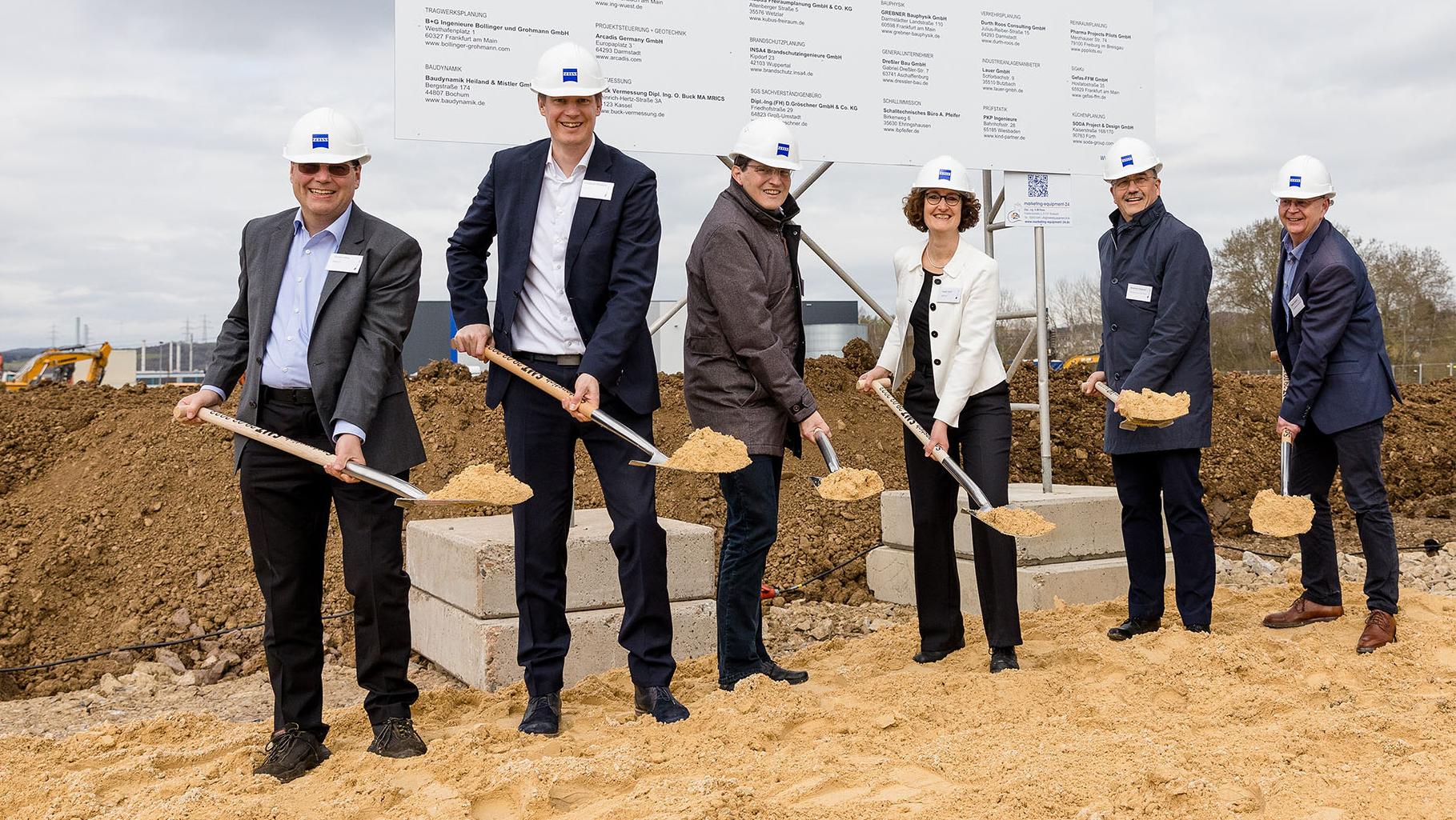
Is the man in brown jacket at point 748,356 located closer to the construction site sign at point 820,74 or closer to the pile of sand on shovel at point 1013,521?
the pile of sand on shovel at point 1013,521

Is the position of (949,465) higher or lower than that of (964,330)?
lower

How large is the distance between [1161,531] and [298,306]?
11.6 feet

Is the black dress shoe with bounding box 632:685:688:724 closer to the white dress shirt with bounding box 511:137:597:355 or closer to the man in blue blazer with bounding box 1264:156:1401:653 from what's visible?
the white dress shirt with bounding box 511:137:597:355

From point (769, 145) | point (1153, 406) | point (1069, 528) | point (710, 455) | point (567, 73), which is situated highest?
point (567, 73)

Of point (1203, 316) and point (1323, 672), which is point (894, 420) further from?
point (1323, 672)

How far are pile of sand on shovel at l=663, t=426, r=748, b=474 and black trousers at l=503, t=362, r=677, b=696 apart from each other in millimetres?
149

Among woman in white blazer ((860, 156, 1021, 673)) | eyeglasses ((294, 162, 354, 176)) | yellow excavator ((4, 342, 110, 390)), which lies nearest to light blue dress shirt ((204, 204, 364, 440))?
eyeglasses ((294, 162, 354, 176))

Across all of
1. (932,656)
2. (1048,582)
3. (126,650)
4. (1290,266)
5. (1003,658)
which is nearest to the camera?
(1003,658)

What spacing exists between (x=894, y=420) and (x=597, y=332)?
5.50 metres

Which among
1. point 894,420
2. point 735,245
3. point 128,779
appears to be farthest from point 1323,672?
point 894,420

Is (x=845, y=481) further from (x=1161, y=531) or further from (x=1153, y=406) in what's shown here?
(x=1161, y=531)

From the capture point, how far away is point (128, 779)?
128 inches

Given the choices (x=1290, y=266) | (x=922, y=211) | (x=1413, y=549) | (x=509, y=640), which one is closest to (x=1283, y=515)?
(x=1290, y=266)

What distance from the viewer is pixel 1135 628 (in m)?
4.78
